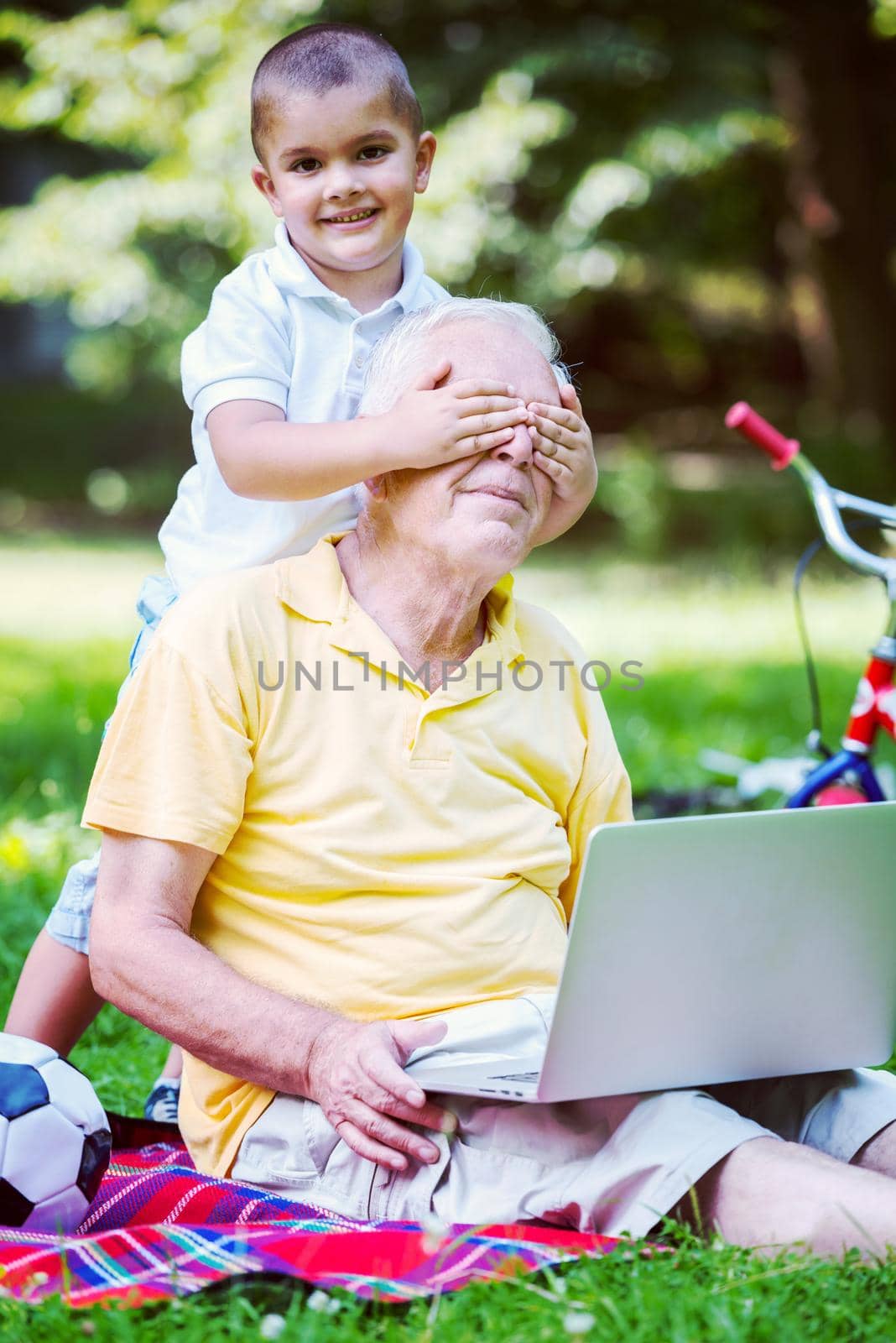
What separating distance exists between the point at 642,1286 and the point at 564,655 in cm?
105

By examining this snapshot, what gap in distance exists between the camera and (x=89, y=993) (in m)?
2.81

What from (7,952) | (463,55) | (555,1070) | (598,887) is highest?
(463,55)

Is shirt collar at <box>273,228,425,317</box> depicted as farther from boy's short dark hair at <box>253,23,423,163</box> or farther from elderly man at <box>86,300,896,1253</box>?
elderly man at <box>86,300,896,1253</box>

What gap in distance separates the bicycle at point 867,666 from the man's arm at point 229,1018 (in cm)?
181

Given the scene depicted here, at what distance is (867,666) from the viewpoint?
12.5ft

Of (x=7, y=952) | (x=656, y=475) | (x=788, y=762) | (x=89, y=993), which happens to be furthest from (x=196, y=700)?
(x=656, y=475)

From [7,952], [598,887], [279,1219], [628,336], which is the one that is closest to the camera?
[598,887]

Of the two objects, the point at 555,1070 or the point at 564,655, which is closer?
the point at 555,1070

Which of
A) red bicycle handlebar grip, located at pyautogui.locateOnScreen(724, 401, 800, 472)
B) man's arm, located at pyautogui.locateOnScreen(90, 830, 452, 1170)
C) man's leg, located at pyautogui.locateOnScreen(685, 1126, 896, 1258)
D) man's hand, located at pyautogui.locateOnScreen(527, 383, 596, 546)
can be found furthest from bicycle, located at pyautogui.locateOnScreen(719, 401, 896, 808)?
man's arm, located at pyautogui.locateOnScreen(90, 830, 452, 1170)

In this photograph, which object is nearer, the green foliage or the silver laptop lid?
the silver laptop lid

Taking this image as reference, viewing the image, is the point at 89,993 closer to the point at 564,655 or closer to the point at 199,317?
the point at 564,655

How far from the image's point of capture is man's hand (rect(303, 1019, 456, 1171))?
2.04 m

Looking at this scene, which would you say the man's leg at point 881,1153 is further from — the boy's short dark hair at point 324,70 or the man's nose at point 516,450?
the boy's short dark hair at point 324,70

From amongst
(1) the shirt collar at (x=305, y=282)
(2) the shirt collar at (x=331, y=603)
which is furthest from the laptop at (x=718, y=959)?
(1) the shirt collar at (x=305, y=282)
